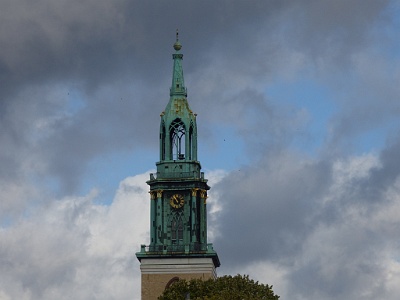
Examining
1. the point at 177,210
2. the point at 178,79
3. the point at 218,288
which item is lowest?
the point at 218,288

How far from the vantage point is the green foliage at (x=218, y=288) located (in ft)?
518

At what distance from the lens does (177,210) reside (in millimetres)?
180750

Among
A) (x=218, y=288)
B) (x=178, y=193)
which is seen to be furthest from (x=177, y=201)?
(x=218, y=288)

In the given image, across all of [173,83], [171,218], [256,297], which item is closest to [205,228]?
[171,218]

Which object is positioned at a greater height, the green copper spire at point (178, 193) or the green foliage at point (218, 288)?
the green copper spire at point (178, 193)

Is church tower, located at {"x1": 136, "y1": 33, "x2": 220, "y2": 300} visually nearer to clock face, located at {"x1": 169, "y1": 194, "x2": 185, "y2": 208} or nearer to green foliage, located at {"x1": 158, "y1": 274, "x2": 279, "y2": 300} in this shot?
clock face, located at {"x1": 169, "y1": 194, "x2": 185, "y2": 208}

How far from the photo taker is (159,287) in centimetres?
17625

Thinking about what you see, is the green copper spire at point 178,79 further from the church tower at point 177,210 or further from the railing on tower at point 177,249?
the railing on tower at point 177,249

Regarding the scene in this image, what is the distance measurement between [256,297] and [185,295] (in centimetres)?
866

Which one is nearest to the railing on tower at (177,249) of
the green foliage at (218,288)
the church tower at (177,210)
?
the church tower at (177,210)

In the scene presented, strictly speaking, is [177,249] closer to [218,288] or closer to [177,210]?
[177,210]

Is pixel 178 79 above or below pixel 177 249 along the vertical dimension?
above

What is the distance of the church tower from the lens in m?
177

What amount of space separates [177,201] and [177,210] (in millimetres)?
948
